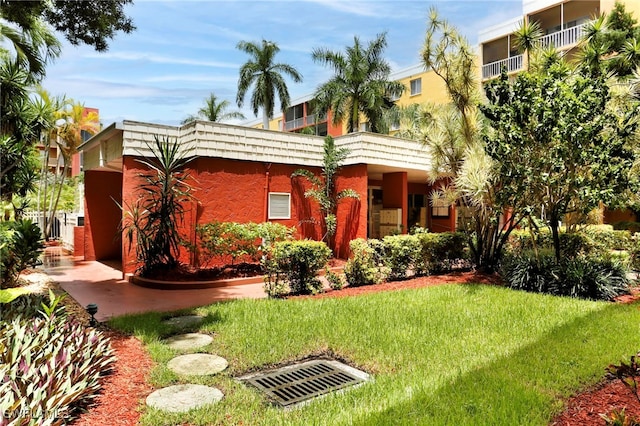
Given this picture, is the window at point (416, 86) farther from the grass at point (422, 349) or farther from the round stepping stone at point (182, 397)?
the round stepping stone at point (182, 397)

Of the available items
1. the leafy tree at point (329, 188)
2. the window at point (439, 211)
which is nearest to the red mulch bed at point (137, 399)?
the leafy tree at point (329, 188)

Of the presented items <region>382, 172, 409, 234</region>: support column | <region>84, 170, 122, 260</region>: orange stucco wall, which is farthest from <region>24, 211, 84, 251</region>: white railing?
<region>382, 172, 409, 234</region>: support column

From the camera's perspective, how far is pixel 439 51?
1034 centimetres

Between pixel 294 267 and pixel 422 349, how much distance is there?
13.4 feet

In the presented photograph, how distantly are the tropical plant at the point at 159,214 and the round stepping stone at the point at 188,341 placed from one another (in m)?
4.83

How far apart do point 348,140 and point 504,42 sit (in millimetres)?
19650

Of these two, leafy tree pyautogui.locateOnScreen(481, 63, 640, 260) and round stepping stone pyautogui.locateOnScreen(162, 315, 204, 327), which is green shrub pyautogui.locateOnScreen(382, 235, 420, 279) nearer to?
leafy tree pyautogui.locateOnScreen(481, 63, 640, 260)

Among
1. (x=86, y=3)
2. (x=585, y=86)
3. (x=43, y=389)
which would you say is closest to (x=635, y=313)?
(x=585, y=86)

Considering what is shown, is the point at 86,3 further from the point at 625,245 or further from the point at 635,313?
the point at 625,245

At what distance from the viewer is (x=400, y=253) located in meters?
10.1

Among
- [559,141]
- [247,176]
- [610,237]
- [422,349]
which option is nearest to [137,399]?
[422,349]

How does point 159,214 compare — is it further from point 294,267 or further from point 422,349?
point 422,349

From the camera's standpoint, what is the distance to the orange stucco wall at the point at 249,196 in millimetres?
11219

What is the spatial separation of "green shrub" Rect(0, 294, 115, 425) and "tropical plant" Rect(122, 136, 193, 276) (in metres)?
5.06
